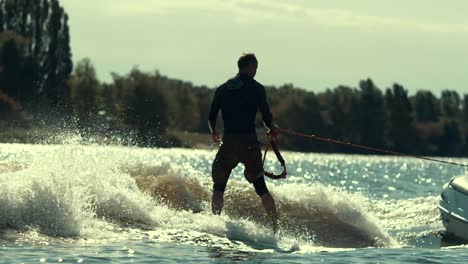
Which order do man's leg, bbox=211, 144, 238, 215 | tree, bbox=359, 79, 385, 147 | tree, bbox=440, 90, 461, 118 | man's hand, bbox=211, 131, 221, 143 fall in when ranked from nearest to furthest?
man's hand, bbox=211, 131, 221, 143 < man's leg, bbox=211, 144, 238, 215 < tree, bbox=359, 79, 385, 147 < tree, bbox=440, 90, 461, 118

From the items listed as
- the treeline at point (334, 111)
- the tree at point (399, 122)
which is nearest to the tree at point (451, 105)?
the treeline at point (334, 111)

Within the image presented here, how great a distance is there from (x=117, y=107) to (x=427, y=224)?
233 ft

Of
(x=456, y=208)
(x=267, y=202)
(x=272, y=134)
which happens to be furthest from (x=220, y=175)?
(x=456, y=208)

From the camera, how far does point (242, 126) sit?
13102mm

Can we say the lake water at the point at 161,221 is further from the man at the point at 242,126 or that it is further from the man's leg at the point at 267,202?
the man at the point at 242,126

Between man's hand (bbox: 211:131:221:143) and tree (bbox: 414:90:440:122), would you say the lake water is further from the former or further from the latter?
tree (bbox: 414:90:440:122)

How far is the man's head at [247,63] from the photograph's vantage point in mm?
12914

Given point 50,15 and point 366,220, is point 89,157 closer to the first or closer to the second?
point 366,220

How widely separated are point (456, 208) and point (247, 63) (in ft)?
15.4

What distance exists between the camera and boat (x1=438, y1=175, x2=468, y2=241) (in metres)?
15.1

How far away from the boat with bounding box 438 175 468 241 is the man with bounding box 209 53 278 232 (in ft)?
11.5

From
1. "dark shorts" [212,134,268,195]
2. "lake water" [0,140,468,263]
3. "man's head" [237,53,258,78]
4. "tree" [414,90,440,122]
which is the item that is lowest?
"lake water" [0,140,468,263]

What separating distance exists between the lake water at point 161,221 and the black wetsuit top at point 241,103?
1.23m

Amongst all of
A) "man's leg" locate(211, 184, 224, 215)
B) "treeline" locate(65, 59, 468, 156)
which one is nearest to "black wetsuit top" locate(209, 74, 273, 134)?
"man's leg" locate(211, 184, 224, 215)
